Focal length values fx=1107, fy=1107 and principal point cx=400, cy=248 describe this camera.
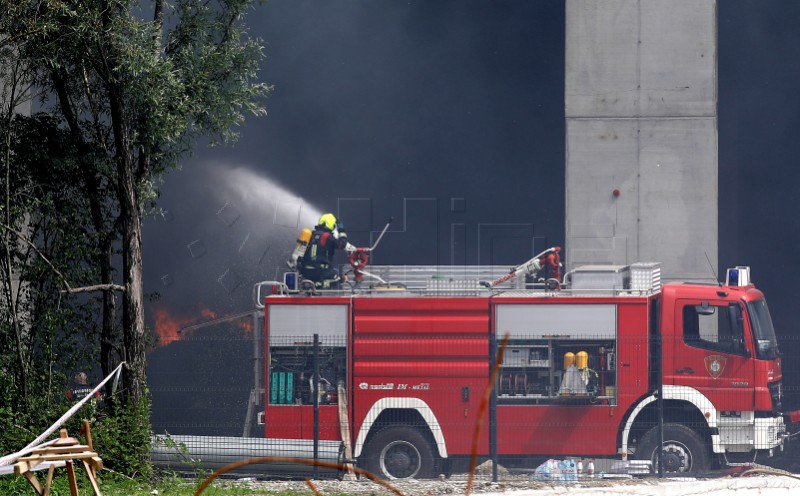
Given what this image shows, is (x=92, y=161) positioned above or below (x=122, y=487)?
above

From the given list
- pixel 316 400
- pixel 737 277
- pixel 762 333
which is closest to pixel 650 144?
pixel 737 277

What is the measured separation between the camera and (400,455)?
1391cm

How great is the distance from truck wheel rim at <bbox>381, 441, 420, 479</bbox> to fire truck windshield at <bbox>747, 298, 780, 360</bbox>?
4510 millimetres

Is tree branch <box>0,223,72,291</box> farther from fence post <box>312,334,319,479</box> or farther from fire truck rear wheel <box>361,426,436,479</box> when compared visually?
fire truck rear wheel <box>361,426,436,479</box>

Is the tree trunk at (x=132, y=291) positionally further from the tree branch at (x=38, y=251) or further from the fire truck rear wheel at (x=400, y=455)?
the fire truck rear wheel at (x=400, y=455)

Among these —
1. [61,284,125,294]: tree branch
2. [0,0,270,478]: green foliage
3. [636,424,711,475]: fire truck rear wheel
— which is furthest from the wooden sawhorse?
[636,424,711,475]: fire truck rear wheel

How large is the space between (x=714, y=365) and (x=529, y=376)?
2.32m

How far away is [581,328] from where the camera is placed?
46.0 feet

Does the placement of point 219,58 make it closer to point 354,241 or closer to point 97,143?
point 97,143

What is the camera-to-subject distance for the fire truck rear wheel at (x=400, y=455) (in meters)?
13.8

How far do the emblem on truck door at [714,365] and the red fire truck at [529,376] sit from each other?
1 centimetres

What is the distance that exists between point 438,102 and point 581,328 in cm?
752

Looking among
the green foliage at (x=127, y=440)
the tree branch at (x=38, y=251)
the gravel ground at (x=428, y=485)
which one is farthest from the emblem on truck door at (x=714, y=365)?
the tree branch at (x=38, y=251)

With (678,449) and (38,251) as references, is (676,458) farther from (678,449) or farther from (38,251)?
(38,251)
